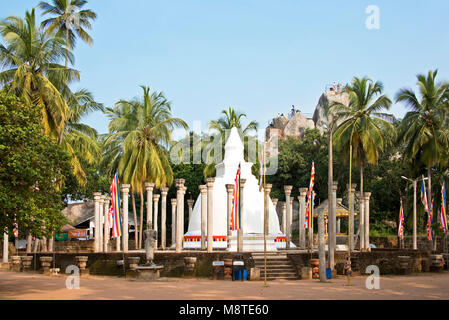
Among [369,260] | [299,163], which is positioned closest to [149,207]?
[369,260]

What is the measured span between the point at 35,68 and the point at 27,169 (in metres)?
14.3

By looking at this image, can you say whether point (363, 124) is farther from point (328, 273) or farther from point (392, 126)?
point (328, 273)

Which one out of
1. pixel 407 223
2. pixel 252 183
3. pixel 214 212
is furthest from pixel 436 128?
pixel 214 212

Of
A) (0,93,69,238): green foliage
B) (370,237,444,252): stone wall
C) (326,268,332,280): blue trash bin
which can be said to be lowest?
(370,237,444,252): stone wall

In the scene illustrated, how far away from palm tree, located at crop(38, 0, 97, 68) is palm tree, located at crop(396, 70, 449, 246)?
21.2 m

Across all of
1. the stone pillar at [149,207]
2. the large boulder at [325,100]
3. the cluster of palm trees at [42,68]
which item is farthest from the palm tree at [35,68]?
the large boulder at [325,100]

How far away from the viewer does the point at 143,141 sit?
35.5m

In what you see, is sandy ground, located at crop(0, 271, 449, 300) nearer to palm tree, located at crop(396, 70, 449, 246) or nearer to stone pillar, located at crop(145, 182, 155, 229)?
stone pillar, located at crop(145, 182, 155, 229)

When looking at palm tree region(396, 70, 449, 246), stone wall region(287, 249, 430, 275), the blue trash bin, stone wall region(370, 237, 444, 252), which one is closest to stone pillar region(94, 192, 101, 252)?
stone wall region(287, 249, 430, 275)

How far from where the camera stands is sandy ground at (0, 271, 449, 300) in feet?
54.5

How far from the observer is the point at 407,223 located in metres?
43.5

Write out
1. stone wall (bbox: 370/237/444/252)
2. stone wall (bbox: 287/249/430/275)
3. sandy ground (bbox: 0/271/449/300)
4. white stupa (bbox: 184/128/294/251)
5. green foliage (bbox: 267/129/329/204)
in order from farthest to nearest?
green foliage (bbox: 267/129/329/204) < stone wall (bbox: 370/237/444/252) < white stupa (bbox: 184/128/294/251) < stone wall (bbox: 287/249/430/275) < sandy ground (bbox: 0/271/449/300)

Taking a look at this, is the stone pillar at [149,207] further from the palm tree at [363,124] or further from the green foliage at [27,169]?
the palm tree at [363,124]
